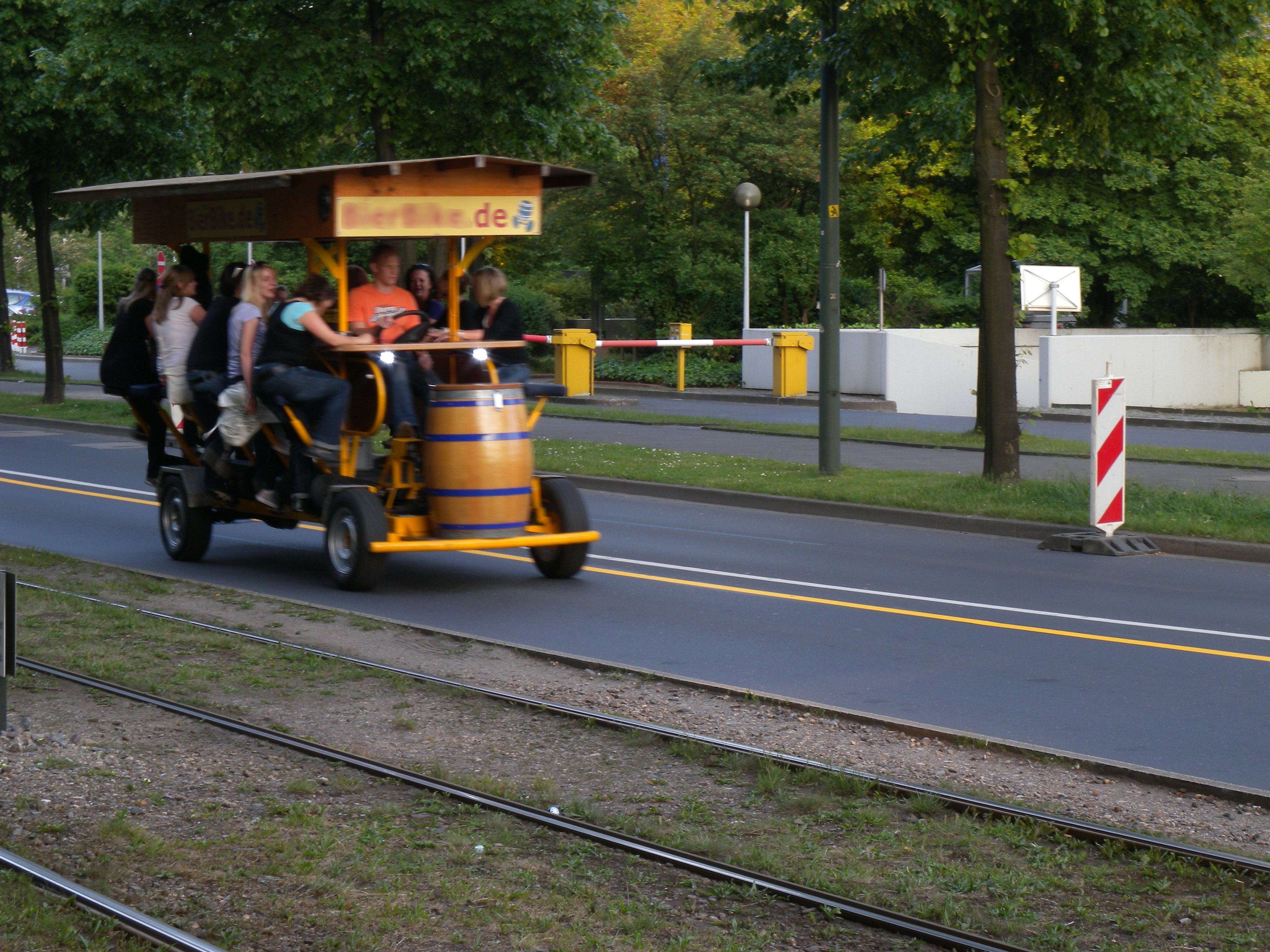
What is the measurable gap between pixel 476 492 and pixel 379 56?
11.3 metres

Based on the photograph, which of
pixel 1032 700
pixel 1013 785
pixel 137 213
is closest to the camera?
pixel 1013 785

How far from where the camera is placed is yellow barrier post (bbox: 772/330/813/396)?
31.7 m

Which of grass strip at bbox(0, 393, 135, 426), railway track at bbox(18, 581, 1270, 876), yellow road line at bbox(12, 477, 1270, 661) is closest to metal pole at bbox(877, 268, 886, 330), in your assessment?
grass strip at bbox(0, 393, 135, 426)

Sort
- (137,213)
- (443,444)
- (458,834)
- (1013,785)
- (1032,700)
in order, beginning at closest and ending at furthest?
(458,834)
(1013,785)
(1032,700)
(443,444)
(137,213)

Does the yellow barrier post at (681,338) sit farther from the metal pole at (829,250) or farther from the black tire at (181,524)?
the black tire at (181,524)

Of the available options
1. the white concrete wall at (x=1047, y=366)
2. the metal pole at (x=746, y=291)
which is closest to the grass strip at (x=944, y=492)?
the white concrete wall at (x=1047, y=366)

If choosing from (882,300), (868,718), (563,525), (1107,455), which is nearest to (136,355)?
(563,525)

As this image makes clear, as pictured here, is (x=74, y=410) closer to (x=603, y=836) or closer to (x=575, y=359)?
(x=575, y=359)

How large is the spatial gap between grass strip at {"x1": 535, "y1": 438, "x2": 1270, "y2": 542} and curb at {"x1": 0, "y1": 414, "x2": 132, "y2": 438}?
7851 millimetres

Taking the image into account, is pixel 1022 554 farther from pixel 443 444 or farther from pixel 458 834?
pixel 458 834

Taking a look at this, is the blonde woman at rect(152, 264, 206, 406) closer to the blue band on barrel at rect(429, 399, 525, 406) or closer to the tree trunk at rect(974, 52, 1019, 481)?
the blue band on barrel at rect(429, 399, 525, 406)

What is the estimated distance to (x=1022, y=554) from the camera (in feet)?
41.6

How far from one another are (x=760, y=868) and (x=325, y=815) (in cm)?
158

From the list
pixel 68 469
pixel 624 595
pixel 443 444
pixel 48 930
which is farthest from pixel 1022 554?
pixel 68 469
